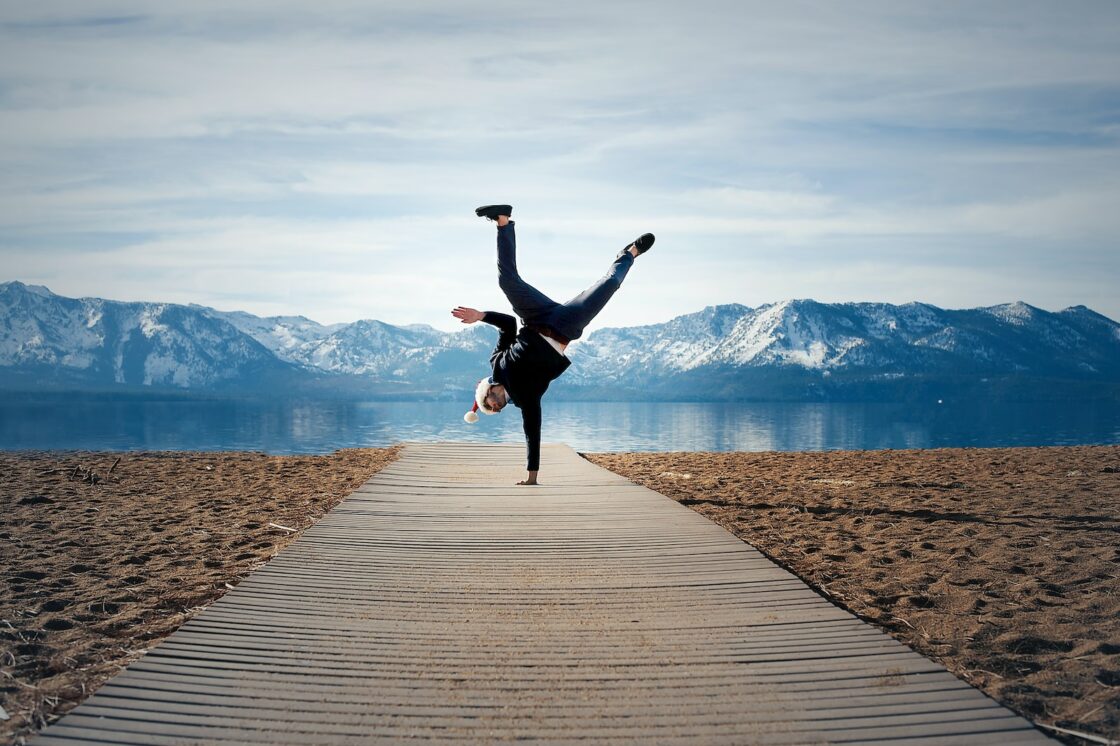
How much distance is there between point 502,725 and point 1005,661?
367 centimetres

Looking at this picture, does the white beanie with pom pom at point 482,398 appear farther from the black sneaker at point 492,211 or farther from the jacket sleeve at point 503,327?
the black sneaker at point 492,211

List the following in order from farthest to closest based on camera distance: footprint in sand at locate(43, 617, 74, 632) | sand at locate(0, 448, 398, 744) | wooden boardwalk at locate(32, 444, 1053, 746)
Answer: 1. footprint in sand at locate(43, 617, 74, 632)
2. sand at locate(0, 448, 398, 744)
3. wooden boardwalk at locate(32, 444, 1053, 746)

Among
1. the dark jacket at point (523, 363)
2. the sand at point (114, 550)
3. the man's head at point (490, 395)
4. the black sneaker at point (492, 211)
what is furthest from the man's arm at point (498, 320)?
the sand at point (114, 550)

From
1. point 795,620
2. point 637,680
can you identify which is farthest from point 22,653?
point 795,620

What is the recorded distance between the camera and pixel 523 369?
37.4ft

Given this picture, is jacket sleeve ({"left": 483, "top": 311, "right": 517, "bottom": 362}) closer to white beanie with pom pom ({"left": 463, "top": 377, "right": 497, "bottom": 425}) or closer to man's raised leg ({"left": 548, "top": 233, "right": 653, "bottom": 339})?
white beanie with pom pom ({"left": 463, "top": 377, "right": 497, "bottom": 425})

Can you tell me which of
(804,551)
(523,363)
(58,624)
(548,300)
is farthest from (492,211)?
(58,624)

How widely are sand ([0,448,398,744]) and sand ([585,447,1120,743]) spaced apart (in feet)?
18.9

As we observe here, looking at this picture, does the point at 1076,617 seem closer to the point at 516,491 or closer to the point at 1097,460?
the point at 516,491

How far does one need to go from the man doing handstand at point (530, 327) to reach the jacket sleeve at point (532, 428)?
0.07 ft

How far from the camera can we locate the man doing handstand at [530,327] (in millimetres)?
10969

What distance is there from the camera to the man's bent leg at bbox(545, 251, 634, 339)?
11.2 meters

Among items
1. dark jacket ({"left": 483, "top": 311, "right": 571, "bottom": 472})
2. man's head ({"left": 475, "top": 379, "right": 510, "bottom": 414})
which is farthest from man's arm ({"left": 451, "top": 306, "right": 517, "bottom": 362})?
Answer: man's head ({"left": 475, "top": 379, "right": 510, "bottom": 414})

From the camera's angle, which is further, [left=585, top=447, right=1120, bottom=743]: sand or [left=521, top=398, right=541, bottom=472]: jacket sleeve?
[left=521, top=398, right=541, bottom=472]: jacket sleeve
